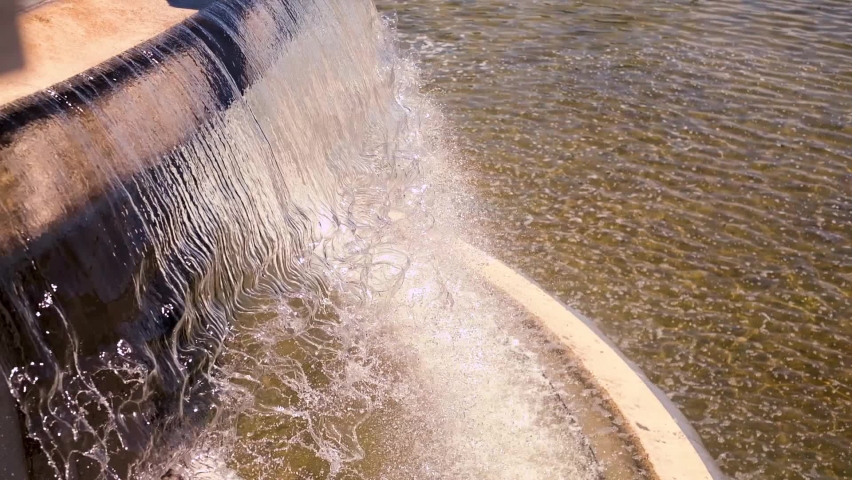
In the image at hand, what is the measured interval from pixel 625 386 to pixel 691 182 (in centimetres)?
272

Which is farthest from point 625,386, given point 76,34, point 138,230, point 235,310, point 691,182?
point 76,34

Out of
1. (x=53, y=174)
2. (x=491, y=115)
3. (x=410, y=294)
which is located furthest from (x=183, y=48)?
(x=491, y=115)

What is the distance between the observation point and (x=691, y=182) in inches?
249

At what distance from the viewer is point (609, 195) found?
6199mm

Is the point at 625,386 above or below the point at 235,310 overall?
below

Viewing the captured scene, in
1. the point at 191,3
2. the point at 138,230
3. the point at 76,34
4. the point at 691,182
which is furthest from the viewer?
the point at 691,182

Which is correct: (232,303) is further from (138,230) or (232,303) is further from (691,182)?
(691,182)

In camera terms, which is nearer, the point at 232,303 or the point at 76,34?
the point at 76,34

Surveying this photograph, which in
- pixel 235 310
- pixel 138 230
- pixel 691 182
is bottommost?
pixel 691 182

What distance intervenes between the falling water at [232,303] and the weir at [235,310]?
0.03 feet

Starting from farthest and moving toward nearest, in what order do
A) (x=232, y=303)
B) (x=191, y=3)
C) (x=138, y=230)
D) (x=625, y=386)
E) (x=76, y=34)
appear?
(x=191, y=3) → (x=232, y=303) → (x=625, y=386) → (x=76, y=34) → (x=138, y=230)

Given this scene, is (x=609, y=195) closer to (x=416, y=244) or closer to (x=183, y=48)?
(x=416, y=244)

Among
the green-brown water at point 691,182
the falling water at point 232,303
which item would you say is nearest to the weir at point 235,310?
the falling water at point 232,303

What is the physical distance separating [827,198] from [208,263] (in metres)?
4.53
